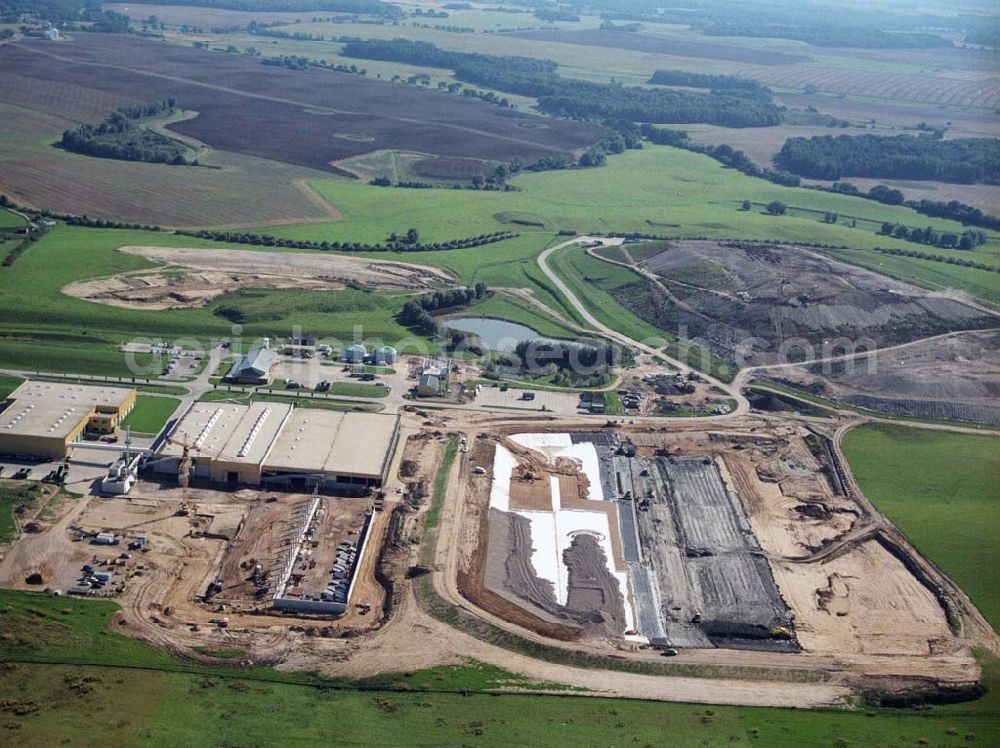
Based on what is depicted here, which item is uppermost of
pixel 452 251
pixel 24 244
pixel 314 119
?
pixel 314 119

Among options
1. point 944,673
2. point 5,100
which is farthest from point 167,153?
point 944,673

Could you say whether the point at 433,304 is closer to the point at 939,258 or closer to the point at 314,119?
the point at 939,258

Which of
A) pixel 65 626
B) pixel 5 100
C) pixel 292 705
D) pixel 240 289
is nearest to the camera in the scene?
pixel 292 705

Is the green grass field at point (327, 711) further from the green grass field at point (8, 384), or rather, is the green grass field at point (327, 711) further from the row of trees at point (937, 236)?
the row of trees at point (937, 236)

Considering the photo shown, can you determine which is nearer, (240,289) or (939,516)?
(939,516)

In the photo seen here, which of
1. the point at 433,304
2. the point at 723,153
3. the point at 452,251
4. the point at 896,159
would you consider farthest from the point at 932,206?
the point at 433,304

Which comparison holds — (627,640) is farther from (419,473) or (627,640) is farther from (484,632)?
(419,473)

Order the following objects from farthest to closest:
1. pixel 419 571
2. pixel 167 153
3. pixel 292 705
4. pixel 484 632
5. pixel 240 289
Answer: pixel 167 153, pixel 240 289, pixel 419 571, pixel 484 632, pixel 292 705

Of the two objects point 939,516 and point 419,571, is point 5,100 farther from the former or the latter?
point 939,516
